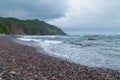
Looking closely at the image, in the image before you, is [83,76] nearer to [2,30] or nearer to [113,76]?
[113,76]

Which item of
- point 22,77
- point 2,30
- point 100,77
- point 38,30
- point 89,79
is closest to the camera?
point 22,77

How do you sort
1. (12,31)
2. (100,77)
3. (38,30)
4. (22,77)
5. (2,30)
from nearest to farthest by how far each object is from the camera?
(22,77)
(100,77)
(2,30)
(12,31)
(38,30)

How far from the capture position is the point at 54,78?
9055 millimetres

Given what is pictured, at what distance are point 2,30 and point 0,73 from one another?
5148 inches

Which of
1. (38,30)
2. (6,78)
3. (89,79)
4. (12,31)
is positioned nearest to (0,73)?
(6,78)

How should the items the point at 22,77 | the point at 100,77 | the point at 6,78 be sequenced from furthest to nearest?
the point at 100,77
the point at 22,77
the point at 6,78

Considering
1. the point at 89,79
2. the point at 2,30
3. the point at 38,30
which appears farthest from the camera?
the point at 38,30

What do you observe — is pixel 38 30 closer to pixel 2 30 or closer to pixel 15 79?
pixel 2 30

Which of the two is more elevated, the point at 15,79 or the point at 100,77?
the point at 15,79

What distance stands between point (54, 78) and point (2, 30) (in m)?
130

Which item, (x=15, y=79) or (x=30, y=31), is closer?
(x=15, y=79)

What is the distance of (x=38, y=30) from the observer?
193 meters

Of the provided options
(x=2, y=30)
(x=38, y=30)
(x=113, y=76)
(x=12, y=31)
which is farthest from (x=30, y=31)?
(x=113, y=76)

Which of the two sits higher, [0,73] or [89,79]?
[0,73]
